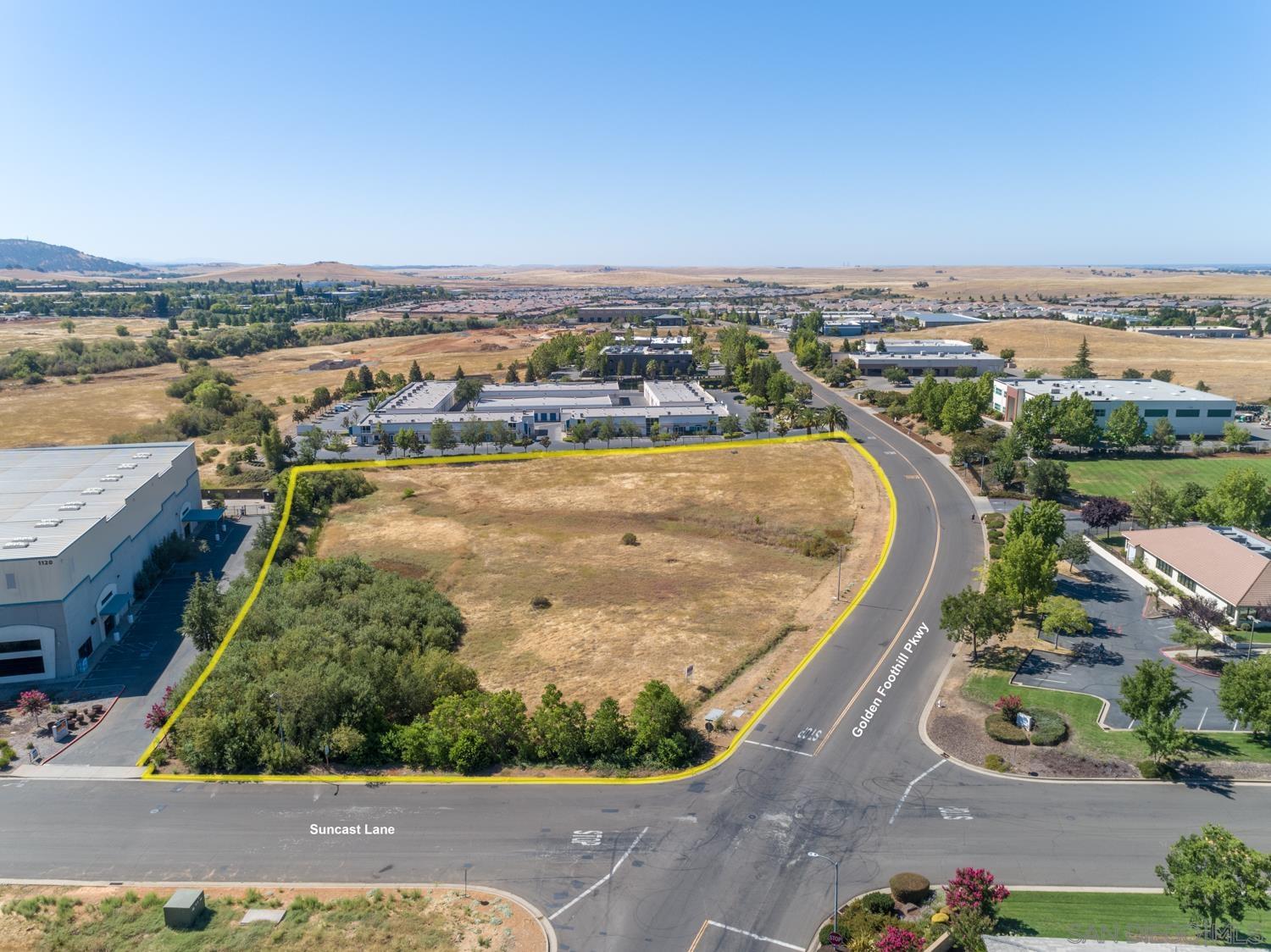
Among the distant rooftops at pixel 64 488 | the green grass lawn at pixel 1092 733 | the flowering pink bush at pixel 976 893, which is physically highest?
the distant rooftops at pixel 64 488

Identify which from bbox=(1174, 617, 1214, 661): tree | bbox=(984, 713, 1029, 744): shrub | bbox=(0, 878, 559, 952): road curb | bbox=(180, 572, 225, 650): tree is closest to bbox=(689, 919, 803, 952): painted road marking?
bbox=(0, 878, 559, 952): road curb

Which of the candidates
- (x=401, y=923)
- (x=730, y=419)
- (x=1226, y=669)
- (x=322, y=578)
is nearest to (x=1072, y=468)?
(x=730, y=419)

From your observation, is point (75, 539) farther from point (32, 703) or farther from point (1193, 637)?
point (1193, 637)

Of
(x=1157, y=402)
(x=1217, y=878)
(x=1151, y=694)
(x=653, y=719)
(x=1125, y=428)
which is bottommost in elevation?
(x=653, y=719)

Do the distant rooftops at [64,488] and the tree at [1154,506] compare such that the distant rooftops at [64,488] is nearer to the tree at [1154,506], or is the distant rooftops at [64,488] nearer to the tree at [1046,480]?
the tree at [1046,480]

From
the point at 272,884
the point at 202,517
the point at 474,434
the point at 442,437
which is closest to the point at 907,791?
the point at 272,884

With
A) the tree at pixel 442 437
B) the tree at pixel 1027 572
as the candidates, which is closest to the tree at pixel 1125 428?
the tree at pixel 1027 572
